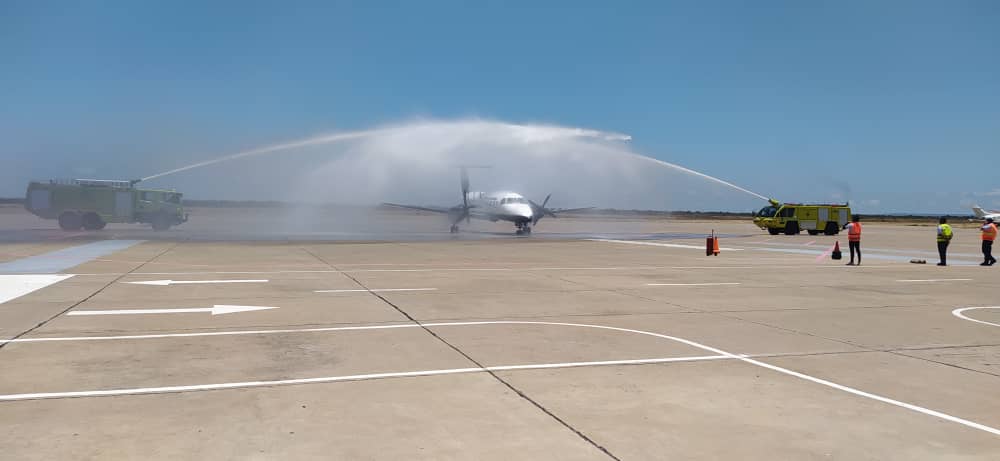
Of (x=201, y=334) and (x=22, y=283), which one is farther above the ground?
(x=22, y=283)

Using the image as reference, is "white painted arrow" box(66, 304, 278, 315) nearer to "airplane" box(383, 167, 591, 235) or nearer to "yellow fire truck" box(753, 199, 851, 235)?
"airplane" box(383, 167, 591, 235)

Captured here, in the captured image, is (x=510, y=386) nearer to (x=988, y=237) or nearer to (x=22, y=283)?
(x=22, y=283)

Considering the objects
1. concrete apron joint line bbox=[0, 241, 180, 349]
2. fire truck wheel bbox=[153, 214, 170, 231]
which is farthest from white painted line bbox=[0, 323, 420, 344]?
fire truck wheel bbox=[153, 214, 170, 231]

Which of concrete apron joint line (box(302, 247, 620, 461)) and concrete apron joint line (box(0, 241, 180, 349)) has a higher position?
concrete apron joint line (box(0, 241, 180, 349))

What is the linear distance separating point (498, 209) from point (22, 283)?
1243 inches

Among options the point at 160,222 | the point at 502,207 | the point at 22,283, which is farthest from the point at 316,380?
the point at 160,222

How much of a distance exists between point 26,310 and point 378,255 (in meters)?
14.8

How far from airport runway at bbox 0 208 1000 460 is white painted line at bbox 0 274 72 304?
10 cm

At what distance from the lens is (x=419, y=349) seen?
893cm

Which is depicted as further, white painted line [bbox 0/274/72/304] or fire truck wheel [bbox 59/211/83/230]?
fire truck wheel [bbox 59/211/83/230]

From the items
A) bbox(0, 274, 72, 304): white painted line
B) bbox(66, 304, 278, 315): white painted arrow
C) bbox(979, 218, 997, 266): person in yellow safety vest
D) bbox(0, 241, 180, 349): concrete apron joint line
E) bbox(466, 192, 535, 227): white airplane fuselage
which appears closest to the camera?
bbox(0, 241, 180, 349): concrete apron joint line

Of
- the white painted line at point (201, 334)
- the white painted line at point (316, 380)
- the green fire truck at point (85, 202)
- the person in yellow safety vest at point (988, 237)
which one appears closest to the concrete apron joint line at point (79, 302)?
the white painted line at point (201, 334)

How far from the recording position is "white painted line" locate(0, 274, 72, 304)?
A: 44.9 feet

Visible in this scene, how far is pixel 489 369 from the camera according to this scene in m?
7.85
